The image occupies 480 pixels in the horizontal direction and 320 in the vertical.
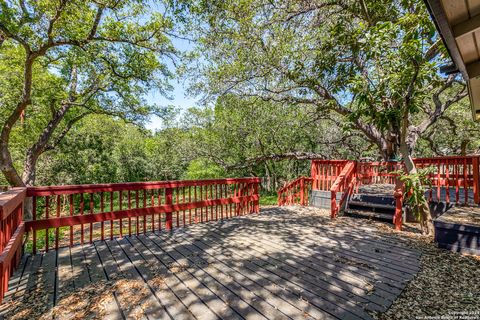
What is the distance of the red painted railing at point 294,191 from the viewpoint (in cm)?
752

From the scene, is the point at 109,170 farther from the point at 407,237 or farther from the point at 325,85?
the point at 407,237

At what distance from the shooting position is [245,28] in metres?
6.34

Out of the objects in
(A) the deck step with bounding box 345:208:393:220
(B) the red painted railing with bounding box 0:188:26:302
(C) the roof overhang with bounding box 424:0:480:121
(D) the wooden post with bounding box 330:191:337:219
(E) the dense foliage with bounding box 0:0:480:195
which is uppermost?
(E) the dense foliage with bounding box 0:0:480:195

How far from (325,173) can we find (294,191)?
5.76 ft

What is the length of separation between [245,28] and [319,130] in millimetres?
9636

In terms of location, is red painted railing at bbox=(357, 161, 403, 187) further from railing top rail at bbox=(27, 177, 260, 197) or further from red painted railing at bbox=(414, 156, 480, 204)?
railing top rail at bbox=(27, 177, 260, 197)

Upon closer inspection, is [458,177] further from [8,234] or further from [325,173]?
[8,234]

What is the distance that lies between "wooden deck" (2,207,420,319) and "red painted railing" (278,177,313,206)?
3281 millimetres

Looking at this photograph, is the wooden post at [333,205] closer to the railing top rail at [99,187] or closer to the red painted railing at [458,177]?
the red painted railing at [458,177]

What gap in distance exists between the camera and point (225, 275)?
2652 mm

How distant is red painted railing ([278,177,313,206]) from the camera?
752 centimetres

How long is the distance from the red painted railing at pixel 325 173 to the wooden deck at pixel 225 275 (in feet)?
9.48

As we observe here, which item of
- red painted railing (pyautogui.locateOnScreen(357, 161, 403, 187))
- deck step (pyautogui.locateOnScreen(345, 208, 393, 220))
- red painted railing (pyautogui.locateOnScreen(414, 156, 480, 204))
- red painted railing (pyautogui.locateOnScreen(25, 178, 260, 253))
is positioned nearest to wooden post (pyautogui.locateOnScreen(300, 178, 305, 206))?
deck step (pyautogui.locateOnScreen(345, 208, 393, 220))

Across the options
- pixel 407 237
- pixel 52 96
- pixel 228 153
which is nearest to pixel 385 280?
pixel 407 237
